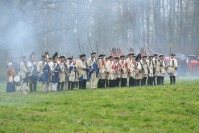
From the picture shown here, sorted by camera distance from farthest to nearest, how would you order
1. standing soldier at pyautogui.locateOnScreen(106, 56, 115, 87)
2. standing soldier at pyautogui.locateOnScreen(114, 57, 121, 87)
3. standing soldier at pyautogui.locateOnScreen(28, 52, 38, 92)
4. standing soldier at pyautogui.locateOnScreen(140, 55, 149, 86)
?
standing soldier at pyautogui.locateOnScreen(140, 55, 149, 86) < standing soldier at pyautogui.locateOnScreen(114, 57, 121, 87) < standing soldier at pyautogui.locateOnScreen(106, 56, 115, 87) < standing soldier at pyautogui.locateOnScreen(28, 52, 38, 92)

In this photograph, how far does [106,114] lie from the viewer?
1353 cm

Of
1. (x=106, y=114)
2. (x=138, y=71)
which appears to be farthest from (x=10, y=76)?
(x=106, y=114)

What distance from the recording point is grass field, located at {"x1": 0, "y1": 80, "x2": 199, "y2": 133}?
11602 millimetres

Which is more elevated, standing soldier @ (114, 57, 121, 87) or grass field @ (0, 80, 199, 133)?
standing soldier @ (114, 57, 121, 87)

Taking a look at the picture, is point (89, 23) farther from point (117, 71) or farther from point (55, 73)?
point (55, 73)

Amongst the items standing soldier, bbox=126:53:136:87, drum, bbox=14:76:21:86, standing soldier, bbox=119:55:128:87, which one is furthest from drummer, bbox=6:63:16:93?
standing soldier, bbox=126:53:136:87

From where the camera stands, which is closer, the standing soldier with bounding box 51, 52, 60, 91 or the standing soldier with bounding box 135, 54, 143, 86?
the standing soldier with bounding box 51, 52, 60, 91

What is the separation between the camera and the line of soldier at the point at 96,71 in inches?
914

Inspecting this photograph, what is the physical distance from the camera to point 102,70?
80.4ft

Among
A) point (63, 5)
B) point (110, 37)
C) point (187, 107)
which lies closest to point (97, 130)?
point (187, 107)

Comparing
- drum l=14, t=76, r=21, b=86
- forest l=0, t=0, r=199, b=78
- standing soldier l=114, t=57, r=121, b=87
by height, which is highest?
forest l=0, t=0, r=199, b=78

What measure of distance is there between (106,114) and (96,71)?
426 inches

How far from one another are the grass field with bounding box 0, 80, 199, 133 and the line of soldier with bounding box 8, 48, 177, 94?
5450mm

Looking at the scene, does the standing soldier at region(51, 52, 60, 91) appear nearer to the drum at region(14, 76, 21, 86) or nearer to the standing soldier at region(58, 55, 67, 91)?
the standing soldier at region(58, 55, 67, 91)
